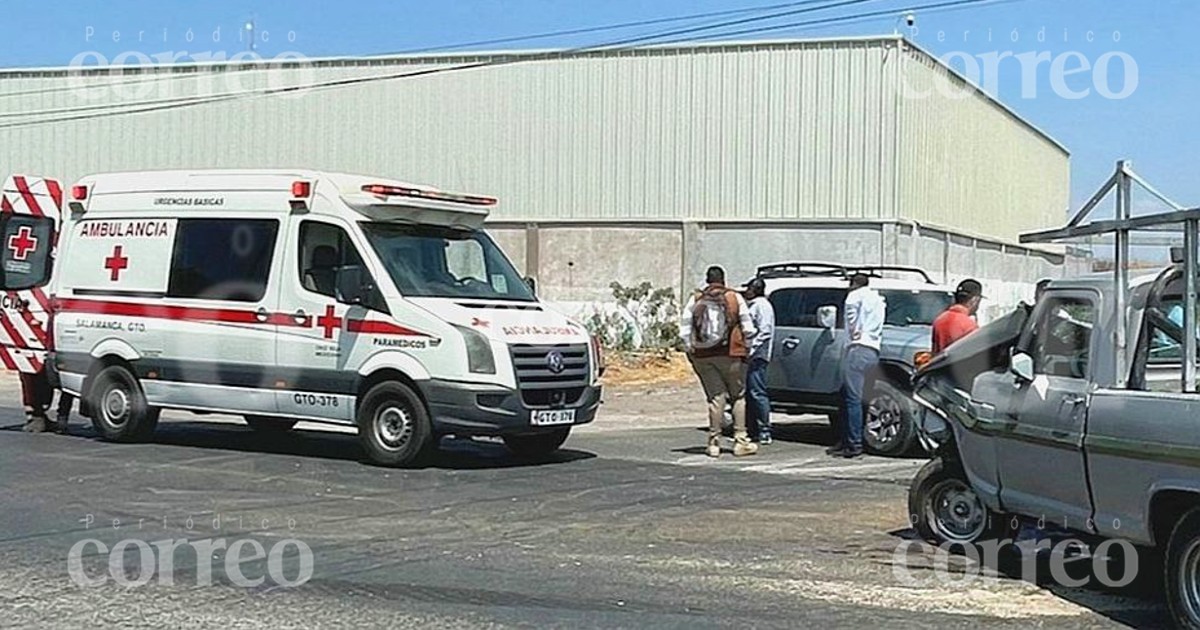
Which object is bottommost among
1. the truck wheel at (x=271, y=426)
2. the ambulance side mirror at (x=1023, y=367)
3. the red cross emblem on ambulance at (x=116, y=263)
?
the truck wheel at (x=271, y=426)

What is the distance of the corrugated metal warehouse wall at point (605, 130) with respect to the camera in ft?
111

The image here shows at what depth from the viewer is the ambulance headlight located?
1316 cm

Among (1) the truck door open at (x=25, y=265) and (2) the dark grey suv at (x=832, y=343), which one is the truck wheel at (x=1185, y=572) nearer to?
(2) the dark grey suv at (x=832, y=343)

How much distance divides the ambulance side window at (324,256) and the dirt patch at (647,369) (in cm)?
1259

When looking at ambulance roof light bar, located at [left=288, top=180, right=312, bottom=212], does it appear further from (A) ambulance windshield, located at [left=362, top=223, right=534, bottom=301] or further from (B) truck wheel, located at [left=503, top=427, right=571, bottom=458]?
(B) truck wheel, located at [left=503, top=427, right=571, bottom=458]

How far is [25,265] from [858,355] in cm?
861

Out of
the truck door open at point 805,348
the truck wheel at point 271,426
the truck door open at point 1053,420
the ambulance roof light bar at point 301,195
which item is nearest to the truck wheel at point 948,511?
the truck door open at point 1053,420

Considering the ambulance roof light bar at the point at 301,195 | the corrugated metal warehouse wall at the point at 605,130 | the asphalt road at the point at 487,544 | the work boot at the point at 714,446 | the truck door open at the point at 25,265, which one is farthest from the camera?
the corrugated metal warehouse wall at the point at 605,130

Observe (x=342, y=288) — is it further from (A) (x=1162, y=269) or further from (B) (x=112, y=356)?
(A) (x=1162, y=269)

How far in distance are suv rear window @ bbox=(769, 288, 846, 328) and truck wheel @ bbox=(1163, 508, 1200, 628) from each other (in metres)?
9.19

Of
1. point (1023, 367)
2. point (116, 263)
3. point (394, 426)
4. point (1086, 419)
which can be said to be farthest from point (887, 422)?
point (116, 263)

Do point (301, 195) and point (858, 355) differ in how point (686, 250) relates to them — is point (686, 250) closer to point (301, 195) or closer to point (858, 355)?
point (858, 355)

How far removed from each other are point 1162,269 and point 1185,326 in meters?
0.65

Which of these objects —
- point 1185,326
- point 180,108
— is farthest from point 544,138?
point 1185,326
